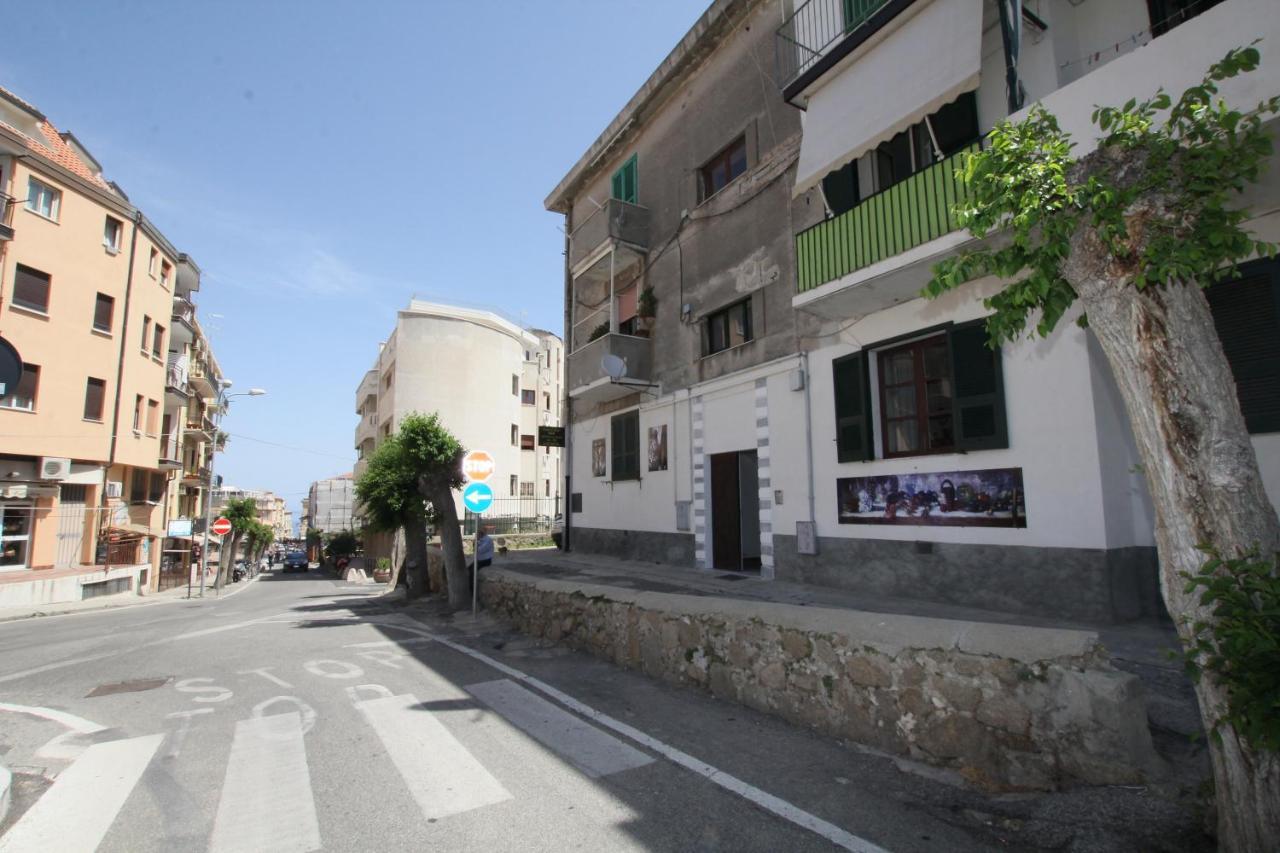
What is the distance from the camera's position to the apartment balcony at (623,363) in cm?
1495

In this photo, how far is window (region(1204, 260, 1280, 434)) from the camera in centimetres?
630

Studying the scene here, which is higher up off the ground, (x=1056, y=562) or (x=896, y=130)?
(x=896, y=130)

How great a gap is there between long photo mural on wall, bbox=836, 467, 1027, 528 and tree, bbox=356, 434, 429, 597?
385 inches

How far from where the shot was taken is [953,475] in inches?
337

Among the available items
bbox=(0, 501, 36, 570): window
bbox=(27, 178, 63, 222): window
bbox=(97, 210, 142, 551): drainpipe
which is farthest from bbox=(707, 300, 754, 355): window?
bbox=(27, 178, 63, 222): window

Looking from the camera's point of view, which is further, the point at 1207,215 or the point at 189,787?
the point at 189,787

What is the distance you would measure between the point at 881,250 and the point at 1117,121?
18.0ft

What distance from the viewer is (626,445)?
52.2 ft

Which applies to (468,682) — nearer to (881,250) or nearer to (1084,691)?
(1084,691)

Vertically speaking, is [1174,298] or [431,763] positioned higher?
[1174,298]

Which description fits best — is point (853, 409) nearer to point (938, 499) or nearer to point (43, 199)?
point (938, 499)

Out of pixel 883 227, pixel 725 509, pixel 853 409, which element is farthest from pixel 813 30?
pixel 725 509

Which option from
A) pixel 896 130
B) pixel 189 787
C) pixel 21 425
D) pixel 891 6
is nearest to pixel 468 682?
pixel 189 787

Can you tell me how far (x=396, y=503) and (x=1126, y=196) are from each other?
1455cm
